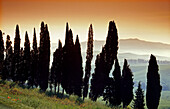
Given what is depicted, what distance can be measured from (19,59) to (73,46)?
56.0 ft

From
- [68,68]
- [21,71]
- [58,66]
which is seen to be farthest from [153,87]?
[21,71]

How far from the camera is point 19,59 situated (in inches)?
2456

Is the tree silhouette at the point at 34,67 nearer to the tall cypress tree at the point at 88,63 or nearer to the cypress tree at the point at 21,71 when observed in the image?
the cypress tree at the point at 21,71

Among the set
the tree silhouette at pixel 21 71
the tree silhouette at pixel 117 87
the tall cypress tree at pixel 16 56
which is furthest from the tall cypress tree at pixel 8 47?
the tree silhouette at pixel 117 87

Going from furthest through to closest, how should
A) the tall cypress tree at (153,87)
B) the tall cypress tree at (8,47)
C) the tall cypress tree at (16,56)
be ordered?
the tall cypress tree at (8,47) < the tall cypress tree at (16,56) < the tall cypress tree at (153,87)

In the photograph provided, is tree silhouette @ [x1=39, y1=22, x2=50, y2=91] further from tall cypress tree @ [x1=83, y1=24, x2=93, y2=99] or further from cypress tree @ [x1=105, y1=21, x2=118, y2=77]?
cypress tree @ [x1=105, y1=21, x2=118, y2=77]

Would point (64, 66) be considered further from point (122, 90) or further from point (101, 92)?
point (122, 90)

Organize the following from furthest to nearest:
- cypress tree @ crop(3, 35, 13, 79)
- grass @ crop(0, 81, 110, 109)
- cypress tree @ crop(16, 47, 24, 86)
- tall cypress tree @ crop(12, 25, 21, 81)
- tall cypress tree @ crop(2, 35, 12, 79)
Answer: cypress tree @ crop(3, 35, 13, 79)
tall cypress tree @ crop(2, 35, 12, 79)
tall cypress tree @ crop(12, 25, 21, 81)
cypress tree @ crop(16, 47, 24, 86)
grass @ crop(0, 81, 110, 109)

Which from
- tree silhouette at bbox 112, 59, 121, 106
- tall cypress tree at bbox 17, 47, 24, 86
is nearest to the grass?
tree silhouette at bbox 112, 59, 121, 106

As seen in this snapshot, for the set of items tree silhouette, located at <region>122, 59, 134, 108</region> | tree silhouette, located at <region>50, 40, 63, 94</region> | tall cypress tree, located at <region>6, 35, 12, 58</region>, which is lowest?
tree silhouette, located at <region>122, 59, 134, 108</region>

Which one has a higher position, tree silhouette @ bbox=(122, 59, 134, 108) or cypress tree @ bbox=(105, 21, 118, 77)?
cypress tree @ bbox=(105, 21, 118, 77)

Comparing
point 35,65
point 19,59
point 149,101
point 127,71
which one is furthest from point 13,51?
point 149,101

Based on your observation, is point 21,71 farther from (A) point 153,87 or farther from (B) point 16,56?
(A) point 153,87

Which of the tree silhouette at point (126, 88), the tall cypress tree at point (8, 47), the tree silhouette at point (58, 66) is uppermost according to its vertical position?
the tall cypress tree at point (8, 47)
